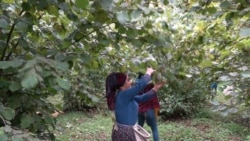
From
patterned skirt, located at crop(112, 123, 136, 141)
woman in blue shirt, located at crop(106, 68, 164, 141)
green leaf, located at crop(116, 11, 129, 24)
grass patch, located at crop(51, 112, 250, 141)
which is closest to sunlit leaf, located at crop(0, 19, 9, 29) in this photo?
green leaf, located at crop(116, 11, 129, 24)

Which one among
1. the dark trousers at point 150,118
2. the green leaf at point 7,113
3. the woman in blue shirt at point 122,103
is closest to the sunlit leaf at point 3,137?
the green leaf at point 7,113

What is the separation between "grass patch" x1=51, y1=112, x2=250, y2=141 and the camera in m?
6.25

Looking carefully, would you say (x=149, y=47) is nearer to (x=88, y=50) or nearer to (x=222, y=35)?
(x=88, y=50)

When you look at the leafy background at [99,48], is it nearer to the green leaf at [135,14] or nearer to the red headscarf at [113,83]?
the green leaf at [135,14]

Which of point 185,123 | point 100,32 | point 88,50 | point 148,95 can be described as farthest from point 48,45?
point 185,123

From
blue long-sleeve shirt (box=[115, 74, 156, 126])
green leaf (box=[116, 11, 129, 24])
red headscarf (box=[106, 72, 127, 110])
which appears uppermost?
green leaf (box=[116, 11, 129, 24])

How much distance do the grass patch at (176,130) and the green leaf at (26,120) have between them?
4.16 meters

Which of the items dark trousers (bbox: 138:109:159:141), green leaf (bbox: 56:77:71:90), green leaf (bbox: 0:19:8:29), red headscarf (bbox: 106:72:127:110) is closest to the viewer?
green leaf (bbox: 56:77:71:90)

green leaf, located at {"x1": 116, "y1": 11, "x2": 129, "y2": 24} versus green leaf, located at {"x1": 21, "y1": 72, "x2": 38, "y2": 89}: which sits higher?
green leaf, located at {"x1": 116, "y1": 11, "x2": 129, "y2": 24}

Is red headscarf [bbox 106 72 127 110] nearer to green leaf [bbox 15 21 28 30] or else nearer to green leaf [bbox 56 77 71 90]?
green leaf [bbox 15 21 28 30]

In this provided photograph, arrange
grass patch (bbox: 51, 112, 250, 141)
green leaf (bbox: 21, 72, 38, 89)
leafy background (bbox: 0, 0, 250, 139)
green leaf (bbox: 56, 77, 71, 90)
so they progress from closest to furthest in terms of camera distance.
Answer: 1. green leaf (bbox: 21, 72, 38, 89)
2. green leaf (bbox: 56, 77, 71, 90)
3. leafy background (bbox: 0, 0, 250, 139)
4. grass patch (bbox: 51, 112, 250, 141)

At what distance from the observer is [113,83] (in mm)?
3344

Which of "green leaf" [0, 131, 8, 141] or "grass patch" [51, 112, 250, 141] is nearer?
"green leaf" [0, 131, 8, 141]

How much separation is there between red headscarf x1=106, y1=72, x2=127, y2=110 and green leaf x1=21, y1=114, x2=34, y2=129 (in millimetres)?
1574
